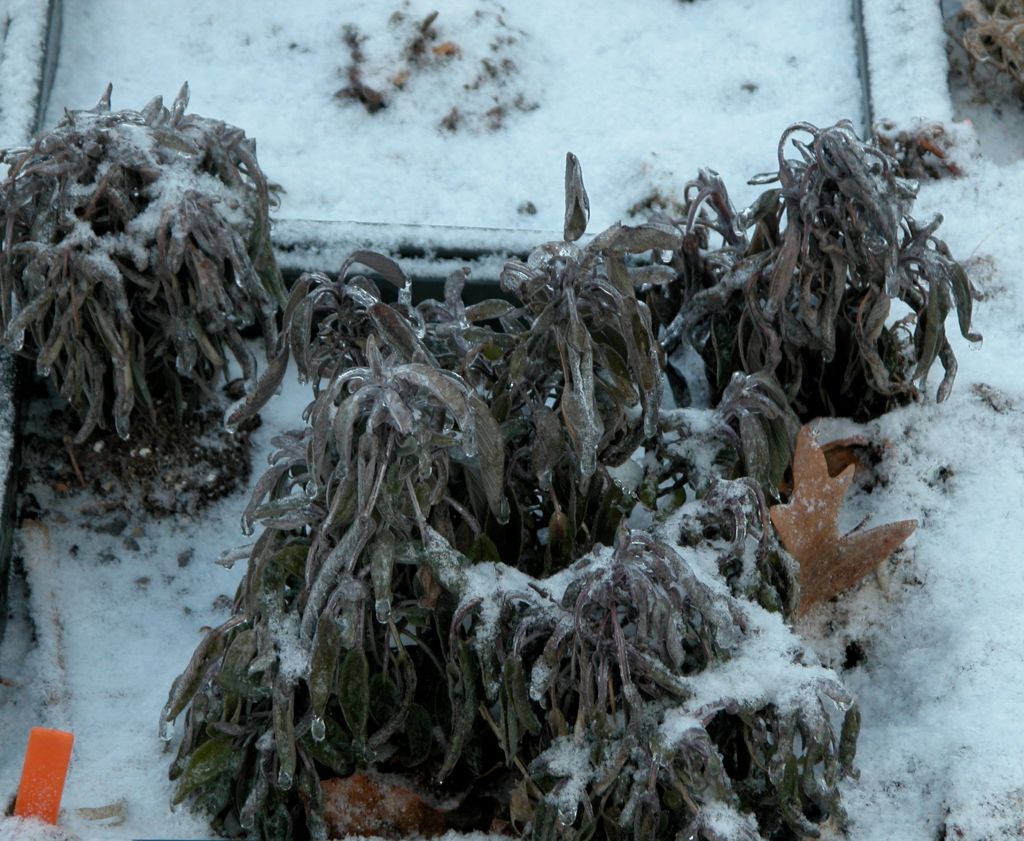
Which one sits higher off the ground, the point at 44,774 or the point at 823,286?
the point at 823,286

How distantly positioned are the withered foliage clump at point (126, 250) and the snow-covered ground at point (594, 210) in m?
0.26

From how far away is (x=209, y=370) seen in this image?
2256 mm

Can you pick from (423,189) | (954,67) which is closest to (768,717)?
(423,189)

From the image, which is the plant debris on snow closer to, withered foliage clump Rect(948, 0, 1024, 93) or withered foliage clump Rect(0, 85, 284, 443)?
withered foliage clump Rect(0, 85, 284, 443)

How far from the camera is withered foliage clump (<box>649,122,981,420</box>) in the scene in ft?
6.53

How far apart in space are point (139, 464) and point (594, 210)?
3.28 ft

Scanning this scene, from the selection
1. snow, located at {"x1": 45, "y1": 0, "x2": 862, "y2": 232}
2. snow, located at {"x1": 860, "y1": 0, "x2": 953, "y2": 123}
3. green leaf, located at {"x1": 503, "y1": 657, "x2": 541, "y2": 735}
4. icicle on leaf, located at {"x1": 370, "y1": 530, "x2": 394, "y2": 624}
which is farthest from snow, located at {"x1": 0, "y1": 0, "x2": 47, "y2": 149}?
snow, located at {"x1": 860, "y1": 0, "x2": 953, "y2": 123}

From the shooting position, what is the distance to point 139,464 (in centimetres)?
228

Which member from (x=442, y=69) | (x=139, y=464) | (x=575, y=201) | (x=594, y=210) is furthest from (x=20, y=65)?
(x=575, y=201)

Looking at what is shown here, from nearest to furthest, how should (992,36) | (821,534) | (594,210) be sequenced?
(821,534) → (594,210) → (992,36)

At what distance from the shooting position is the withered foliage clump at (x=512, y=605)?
1.58m

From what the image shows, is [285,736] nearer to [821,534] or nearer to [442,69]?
[821,534]

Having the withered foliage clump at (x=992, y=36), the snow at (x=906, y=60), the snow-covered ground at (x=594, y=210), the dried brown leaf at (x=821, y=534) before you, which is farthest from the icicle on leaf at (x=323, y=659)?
the withered foliage clump at (x=992, y=36)

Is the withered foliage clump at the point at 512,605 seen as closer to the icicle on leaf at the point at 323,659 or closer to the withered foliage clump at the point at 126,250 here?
the icicle on leaf at the point at 323,659
